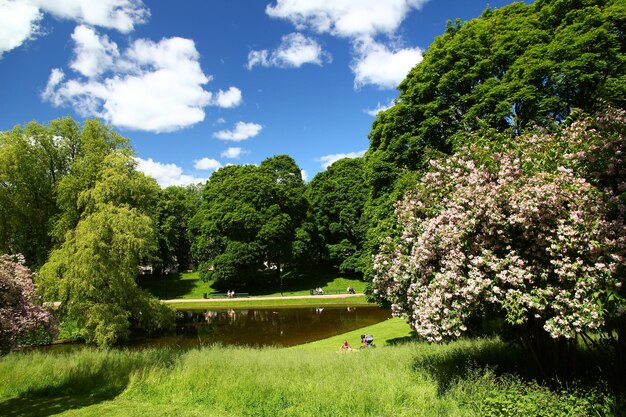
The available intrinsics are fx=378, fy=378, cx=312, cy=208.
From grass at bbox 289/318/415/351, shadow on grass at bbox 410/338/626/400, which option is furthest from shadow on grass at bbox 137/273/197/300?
shadow on grass at bbox 410/338/626/400

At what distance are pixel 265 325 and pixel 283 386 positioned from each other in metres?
19.1

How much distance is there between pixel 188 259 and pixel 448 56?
184 feet

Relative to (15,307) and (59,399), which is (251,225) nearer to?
(15,307)

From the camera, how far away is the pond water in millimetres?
23614

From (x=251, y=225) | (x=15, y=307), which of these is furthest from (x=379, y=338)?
(x=251, y=225)

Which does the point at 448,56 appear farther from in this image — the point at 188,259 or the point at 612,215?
the point at 188,259

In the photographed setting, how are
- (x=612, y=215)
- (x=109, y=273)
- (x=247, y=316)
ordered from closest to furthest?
(x=612, y=215), (x=109, y=273), (x=247, y=316)

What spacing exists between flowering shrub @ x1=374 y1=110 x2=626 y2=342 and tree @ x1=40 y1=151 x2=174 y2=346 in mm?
16770

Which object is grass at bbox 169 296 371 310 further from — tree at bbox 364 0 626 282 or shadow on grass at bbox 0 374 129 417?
shadow on grass at bbox 0 374 129 417

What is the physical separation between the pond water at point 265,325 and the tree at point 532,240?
600 inches

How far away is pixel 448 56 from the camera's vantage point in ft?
59.7

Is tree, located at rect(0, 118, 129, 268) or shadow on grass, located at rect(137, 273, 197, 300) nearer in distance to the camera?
tree, located at rect(0, 118, 129, 268)

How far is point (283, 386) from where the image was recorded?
9672 millimetres

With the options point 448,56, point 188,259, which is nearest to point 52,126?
point 448,56
